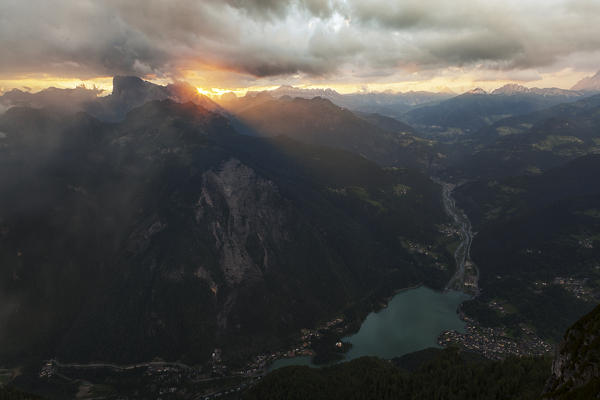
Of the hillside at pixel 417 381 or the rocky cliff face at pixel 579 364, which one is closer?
the rocky cliff face at pixel 579 364

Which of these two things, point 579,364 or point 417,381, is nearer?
point 579,364

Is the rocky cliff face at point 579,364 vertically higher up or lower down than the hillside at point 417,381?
higher up

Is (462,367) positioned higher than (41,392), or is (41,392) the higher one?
(462,367)

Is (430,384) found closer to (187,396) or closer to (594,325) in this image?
(594,325)

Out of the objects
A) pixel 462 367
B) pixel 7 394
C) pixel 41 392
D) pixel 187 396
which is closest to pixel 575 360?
pixel 462 367

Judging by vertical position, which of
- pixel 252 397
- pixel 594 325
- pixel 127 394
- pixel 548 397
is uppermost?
pixel 594 325

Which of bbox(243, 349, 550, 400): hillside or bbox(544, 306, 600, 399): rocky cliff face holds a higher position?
bbox(544, 306, 600, 399): rocky cliff face

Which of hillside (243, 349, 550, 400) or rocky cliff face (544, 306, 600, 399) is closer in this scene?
rocky cliff face (544, 306, 600, 399)

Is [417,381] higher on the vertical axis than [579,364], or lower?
lower
